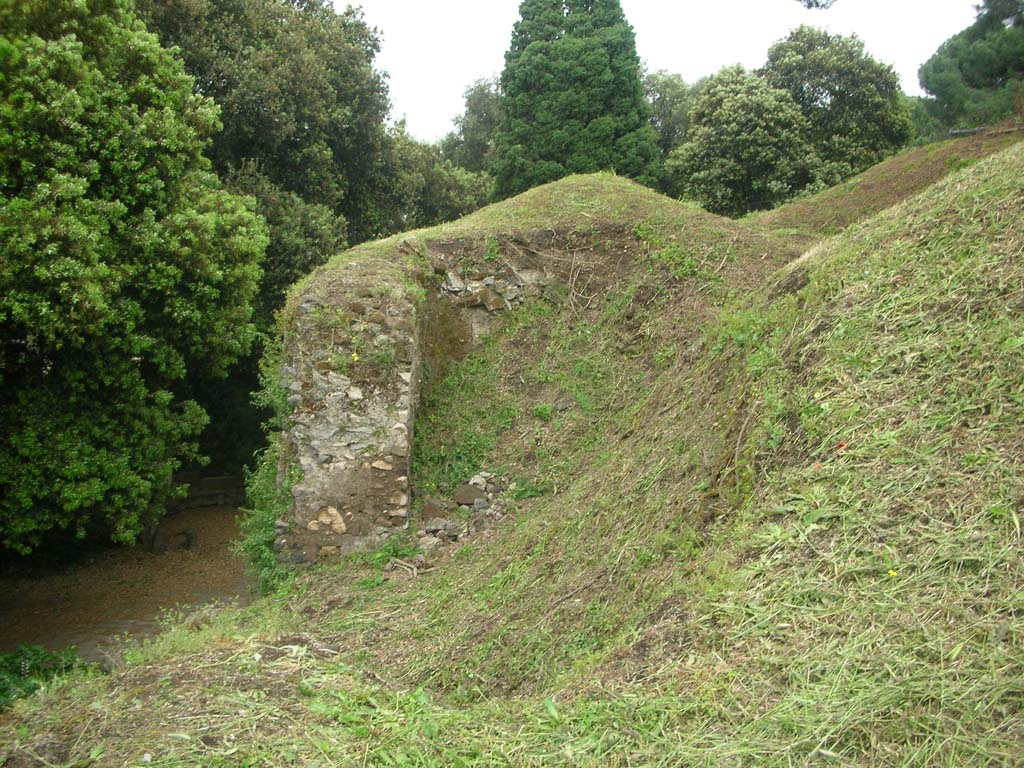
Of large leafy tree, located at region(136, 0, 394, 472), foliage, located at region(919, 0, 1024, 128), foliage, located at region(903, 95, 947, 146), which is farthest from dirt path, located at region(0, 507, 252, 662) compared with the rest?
foliage, located at region(903, 95, 947, 146)

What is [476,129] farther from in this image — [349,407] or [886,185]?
[349,407]

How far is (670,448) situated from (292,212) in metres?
10.9

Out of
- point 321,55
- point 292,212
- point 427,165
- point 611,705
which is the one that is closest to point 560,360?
point 611,705

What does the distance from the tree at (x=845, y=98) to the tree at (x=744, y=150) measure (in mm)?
666

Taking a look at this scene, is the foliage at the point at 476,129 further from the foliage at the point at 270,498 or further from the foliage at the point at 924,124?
the foliage at the point at 270,498

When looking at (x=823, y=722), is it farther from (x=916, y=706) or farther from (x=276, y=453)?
(x=276, y=453)

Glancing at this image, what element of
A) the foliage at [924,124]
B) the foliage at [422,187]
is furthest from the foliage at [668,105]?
the foliage at [422,187]

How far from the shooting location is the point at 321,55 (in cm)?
1631

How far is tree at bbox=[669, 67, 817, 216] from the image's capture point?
1742cm

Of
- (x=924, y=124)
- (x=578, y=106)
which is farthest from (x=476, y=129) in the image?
(x=924, y=124)

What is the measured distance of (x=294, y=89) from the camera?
15250 millimetres

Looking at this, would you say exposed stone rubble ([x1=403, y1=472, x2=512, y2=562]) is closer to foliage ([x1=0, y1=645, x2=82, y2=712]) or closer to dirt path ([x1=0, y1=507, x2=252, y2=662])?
dirt path ([x1=0, y1=507, x2=252, y2=662])

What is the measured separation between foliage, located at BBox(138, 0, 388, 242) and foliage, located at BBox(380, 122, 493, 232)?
0.53 meters

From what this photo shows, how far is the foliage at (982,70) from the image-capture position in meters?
10.4
